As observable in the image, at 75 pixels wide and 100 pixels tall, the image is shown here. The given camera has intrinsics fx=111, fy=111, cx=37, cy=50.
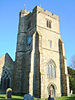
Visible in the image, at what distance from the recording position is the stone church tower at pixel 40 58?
1883cm

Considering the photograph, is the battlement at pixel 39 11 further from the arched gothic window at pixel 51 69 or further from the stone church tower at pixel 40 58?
the arched gothic window at pixel 51 69

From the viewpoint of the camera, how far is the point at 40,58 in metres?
19.3

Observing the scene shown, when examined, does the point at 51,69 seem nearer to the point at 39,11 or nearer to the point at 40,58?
the point at 40,58

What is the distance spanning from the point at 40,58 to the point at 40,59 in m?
0.18

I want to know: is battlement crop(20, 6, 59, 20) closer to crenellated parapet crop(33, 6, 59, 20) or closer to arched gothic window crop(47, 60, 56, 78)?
crenellated parapet crop(33, 6, 59, 20)

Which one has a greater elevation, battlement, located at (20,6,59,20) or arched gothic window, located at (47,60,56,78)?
battlement, located at (20,6,59,20)

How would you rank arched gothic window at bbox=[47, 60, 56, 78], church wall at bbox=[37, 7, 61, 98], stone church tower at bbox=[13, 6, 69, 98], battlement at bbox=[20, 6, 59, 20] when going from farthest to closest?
battlement at bbox=[20, 6, 59, 20] < arched gothic window at bbox=[47, 60, 56, 78] < church wall at bbox=[37, 7, 61, 98] < stone church tower at bbox=[13, 6, 69, 98]

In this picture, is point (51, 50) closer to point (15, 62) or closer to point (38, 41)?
point (38, 41)

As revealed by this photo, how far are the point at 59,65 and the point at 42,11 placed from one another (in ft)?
43.2

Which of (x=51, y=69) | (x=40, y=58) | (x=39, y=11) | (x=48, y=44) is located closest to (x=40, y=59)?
(x=40, y=58)

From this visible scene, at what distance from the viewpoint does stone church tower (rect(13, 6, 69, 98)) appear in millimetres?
18828

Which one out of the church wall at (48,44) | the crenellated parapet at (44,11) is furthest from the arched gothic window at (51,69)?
the crenellated parapet at (44,11)

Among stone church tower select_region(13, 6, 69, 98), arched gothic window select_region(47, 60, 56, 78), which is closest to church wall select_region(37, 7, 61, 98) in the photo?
stone church tower select_region(13, 6, 69, 98)

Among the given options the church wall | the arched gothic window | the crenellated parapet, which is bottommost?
the arched gothic window
